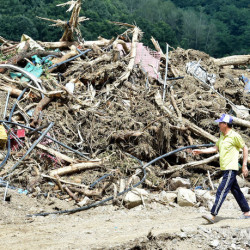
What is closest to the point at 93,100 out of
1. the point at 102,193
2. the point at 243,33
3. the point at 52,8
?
the point at 102,193

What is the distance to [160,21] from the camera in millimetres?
42250

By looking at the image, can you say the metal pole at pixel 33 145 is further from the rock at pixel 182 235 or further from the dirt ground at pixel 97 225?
the rock at pixel 182 235

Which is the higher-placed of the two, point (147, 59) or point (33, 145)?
point (147, 59)

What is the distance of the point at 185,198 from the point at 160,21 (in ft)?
125

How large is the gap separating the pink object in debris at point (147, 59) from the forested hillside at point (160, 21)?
1925cm

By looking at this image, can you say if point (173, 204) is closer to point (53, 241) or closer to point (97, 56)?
point (53, 241)

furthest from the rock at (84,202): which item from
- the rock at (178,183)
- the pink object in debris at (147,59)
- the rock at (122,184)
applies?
the pink object in debris at (147,59)

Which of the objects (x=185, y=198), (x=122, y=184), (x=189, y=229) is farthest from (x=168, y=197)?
(x=189, y=229)

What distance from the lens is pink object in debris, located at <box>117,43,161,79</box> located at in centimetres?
896

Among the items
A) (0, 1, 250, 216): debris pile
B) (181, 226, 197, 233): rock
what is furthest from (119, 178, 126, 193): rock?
(181, 226, 197, 233): rock

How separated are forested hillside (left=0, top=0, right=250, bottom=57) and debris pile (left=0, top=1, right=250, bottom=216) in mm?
19821

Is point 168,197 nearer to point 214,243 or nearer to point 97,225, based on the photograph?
point 97,225

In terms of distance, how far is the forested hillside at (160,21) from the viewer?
3391 centimetres

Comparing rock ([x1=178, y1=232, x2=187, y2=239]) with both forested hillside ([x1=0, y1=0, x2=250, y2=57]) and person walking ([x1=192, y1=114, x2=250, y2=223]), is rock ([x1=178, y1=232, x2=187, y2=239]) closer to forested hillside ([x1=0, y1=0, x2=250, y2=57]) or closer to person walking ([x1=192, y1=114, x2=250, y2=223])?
person walking ([x1=192, y1=114, x2=250, y2=223])
